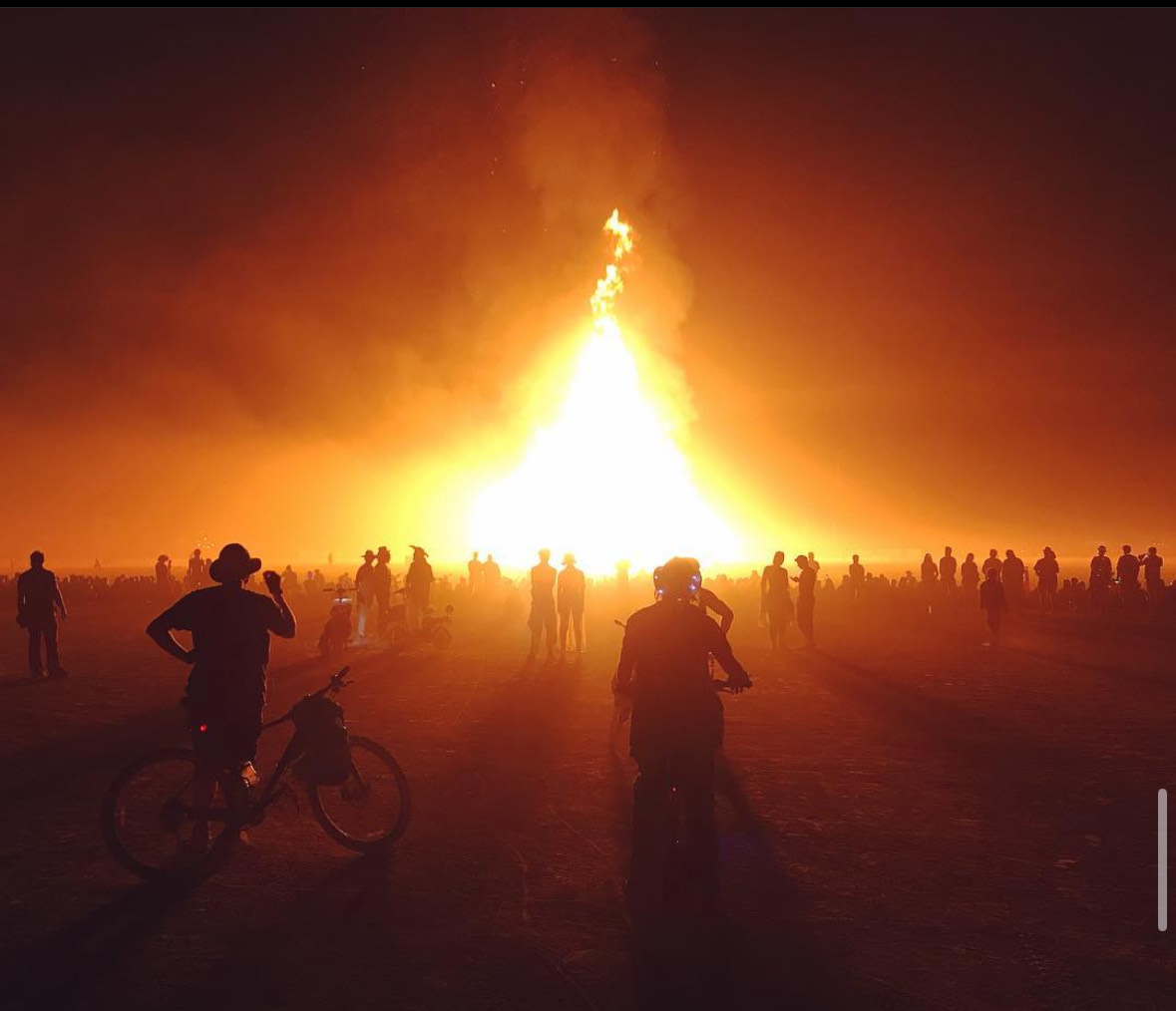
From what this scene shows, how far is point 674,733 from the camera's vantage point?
5.27 metres

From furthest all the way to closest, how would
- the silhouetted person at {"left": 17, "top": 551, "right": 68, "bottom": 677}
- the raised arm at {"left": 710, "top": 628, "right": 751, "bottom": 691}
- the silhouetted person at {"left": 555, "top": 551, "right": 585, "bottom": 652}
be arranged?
the silhouetted person at {"left": 555, "top": 551, "right": 585, "bottom": 652}, the silhouetted person at {"left": 17, "top": 551, "right": 68, "bottom": 677}, the raised arm at {"left": 710, "top": 628, "right": 751, "bottom": 691}

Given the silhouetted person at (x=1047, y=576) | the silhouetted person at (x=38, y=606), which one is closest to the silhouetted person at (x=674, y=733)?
the silhouetted person at (x=38, y=606)

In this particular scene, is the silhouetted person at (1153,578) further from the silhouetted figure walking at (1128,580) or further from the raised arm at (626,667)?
the raised arm at (626,667)

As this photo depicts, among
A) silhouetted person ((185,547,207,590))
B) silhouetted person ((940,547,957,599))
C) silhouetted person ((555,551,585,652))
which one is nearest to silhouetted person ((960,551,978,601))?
silhouetted person ((940,547,957,599))

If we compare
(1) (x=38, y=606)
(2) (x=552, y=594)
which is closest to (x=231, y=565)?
(1) (x=38, y=606)

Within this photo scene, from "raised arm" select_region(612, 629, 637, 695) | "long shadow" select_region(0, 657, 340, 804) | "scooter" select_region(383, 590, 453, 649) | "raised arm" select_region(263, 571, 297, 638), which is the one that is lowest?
"long shadow" select_region(0, 657, 340, 804)

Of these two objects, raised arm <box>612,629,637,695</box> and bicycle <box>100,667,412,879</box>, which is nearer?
raised arm <box>612,629,637,695</box>

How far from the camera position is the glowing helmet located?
553cm

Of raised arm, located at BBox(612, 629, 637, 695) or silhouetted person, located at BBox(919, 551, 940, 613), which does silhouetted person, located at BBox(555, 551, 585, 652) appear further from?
silhouetted person, located at BBox(919, 551, 940, 613)

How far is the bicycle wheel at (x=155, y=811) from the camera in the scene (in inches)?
221

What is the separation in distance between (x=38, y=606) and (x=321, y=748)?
448 inches

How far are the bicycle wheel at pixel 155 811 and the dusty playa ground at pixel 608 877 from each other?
25 cm

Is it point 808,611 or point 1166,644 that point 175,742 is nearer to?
point 808,611

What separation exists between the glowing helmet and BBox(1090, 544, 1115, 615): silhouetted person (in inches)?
1101
